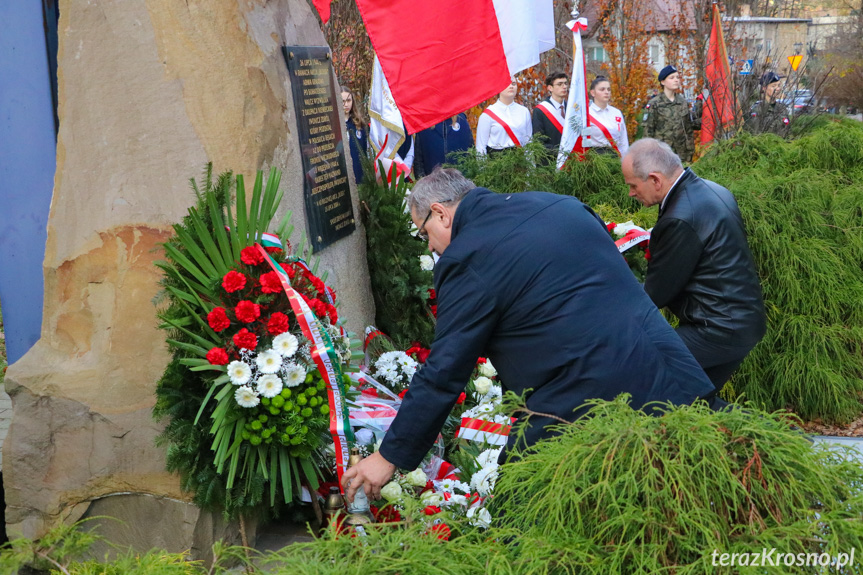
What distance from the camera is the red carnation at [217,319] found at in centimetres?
331

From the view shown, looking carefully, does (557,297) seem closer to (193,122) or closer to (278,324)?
(278,324)

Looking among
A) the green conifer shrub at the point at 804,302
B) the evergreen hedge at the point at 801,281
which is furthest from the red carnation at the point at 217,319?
the green conifer shrub at the point at 804,302

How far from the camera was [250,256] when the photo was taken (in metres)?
3.45

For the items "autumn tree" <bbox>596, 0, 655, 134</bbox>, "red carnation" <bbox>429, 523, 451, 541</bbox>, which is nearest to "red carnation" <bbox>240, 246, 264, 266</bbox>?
"red carnation" <bbox>429, 523, 451, 541</bbox>

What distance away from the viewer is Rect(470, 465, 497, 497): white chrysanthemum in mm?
3035

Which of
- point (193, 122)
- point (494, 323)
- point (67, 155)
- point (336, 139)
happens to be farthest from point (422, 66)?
point (494, 323)

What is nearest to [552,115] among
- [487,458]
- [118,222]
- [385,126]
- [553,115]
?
[553,115]

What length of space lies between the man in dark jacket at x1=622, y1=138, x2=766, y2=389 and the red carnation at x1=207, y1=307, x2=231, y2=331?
2.14m

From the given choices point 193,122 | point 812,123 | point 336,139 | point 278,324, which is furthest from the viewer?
point 812,123

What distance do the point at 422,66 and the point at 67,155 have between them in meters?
2.10

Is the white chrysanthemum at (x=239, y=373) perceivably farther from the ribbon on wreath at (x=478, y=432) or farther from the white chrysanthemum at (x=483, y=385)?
the white chrysanthemum at (x=483, y=385)

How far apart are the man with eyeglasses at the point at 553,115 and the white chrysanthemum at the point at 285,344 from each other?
5.64 meters

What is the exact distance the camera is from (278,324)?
3.38 m

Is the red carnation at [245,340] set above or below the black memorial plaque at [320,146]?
below
